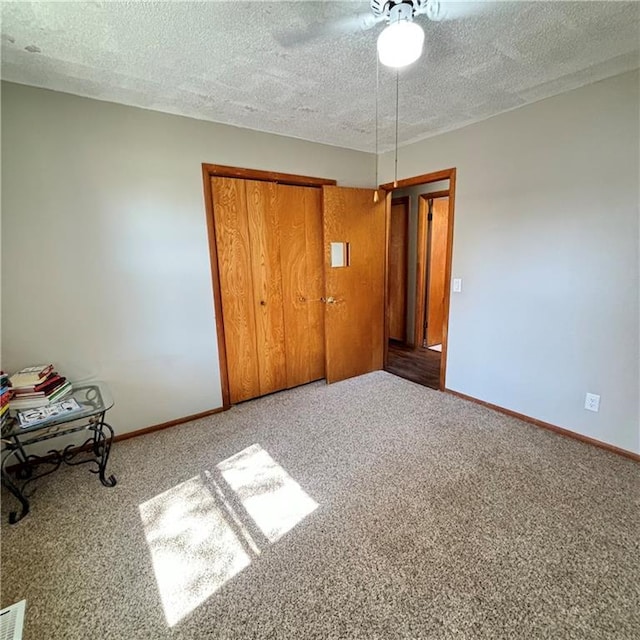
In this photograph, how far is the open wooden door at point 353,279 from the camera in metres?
3.27

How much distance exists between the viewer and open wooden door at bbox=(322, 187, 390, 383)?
3273 mm

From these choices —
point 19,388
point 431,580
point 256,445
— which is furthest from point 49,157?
point 431,580

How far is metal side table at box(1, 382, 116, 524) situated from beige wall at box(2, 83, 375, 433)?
0.24 meters

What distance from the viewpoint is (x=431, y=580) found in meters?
1.40

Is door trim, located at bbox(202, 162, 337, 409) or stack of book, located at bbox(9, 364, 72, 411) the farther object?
door trim, located at bbox(202, 162, 337, 409)

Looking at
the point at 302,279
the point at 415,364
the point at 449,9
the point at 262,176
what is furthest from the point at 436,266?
the point at 449,9

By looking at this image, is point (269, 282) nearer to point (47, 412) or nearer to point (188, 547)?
point (47, 412)

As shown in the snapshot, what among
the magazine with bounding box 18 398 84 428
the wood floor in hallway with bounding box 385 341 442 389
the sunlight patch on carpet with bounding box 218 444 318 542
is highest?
the magazine with bounding box 18 398 84 428

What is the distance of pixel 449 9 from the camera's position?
1.42 m

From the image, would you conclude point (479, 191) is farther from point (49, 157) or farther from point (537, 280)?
point (49, 157)

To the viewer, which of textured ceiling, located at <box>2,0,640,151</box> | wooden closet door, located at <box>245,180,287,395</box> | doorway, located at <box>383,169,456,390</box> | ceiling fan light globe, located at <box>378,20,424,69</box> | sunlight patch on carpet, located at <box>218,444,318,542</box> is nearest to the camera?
ceiling fan light globe, located at <box>378,20,424,69</box>

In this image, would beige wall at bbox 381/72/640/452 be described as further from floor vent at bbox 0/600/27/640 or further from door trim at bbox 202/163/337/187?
floor vent at bbox 0/600/27/640


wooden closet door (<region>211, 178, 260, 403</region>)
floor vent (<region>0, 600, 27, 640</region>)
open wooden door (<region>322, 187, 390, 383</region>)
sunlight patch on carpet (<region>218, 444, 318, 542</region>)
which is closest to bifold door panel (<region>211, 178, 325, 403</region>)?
wooden closet door (<region>211, 178, 260, 403</region>)

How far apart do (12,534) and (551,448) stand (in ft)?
10.6
